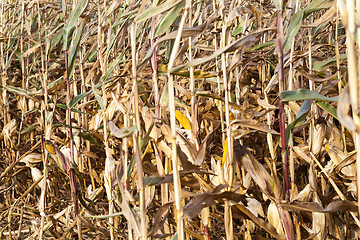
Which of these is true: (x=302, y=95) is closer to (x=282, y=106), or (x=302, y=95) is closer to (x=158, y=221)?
(x=282, y=106)

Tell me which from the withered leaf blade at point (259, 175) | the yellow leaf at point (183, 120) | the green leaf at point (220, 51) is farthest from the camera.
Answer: the yellow leaf at point (183, 120)

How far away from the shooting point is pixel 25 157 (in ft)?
4.58

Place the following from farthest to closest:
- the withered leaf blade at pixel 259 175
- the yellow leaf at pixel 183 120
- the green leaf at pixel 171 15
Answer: the yellow leaf at pixel 183 120, the withered leaf blade at pixel 259 175, the green leaf at pixel 171 15

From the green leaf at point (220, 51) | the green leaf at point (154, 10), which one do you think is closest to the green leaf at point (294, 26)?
the green leaf at point (220, 51)

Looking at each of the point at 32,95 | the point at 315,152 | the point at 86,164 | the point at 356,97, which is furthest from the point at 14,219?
the point at 356,97

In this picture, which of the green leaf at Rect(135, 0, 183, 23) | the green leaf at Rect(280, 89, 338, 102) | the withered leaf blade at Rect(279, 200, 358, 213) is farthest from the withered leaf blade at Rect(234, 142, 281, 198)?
the green leaf at Rect(135, 0, 183, 23)

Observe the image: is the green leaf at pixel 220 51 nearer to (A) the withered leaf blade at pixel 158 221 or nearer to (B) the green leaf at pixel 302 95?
(B) the green leaf at pixel 302 95

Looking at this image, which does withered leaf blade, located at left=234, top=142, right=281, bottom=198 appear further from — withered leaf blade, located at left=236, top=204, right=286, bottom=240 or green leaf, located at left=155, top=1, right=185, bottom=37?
green leaf, located at left=155, top=1, right=185, bottom=37

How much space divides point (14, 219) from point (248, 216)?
1.26 meters

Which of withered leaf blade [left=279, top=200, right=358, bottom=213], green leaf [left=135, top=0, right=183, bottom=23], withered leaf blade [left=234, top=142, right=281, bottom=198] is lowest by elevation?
withered leaf blade [left=279, top=200, right=358, bottom=213]

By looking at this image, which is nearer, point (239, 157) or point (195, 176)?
point (239, 157)

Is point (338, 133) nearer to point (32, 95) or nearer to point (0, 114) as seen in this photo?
point (32, 95)

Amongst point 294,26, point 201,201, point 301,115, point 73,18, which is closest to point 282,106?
point 301,115

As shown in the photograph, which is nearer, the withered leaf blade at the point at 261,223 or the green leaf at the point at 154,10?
the green leaf at the point at 154,10
